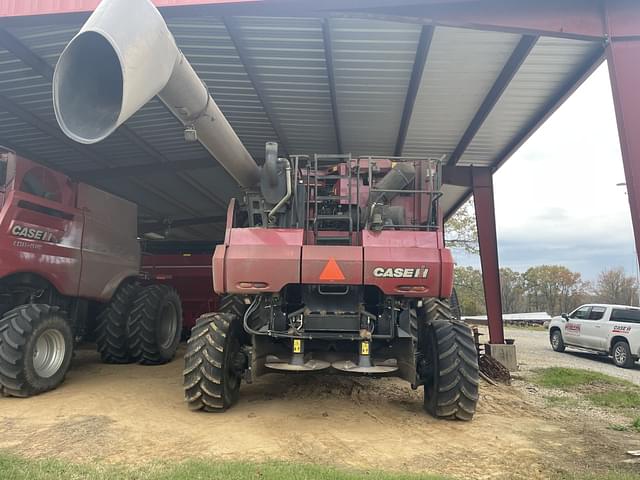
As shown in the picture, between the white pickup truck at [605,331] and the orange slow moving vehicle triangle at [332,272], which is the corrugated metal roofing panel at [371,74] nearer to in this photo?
the orange slow moving vehicle triangle at [332,272]

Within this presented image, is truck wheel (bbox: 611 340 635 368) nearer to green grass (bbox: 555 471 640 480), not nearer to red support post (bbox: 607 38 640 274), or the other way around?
red support post (bbox: 607 38 640 274)

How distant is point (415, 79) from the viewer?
776cm

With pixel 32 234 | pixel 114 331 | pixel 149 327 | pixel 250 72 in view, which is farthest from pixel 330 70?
pixel 114 331

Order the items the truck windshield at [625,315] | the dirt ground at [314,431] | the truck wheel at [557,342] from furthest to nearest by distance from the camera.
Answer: the truck wheel at [557,342] → the truck windshield at [625,315] → the dirt ground at [314,431]

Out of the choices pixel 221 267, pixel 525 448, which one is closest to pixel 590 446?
pixel 525 448

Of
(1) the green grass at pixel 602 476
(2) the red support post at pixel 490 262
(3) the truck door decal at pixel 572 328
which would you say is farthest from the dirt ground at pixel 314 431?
(3) the truck door decal at pixel 572 328

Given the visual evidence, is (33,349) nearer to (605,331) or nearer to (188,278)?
(188,278)

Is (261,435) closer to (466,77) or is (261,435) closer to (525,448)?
(525,448)

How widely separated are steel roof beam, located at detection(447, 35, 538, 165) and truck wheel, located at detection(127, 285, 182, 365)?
22.4ft

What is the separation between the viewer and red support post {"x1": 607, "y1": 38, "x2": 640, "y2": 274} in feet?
15.9

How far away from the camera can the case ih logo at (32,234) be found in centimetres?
654

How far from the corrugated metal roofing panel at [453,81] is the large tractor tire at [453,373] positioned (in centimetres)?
383

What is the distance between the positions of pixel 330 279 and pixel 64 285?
4701mm

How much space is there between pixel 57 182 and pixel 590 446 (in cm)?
787
